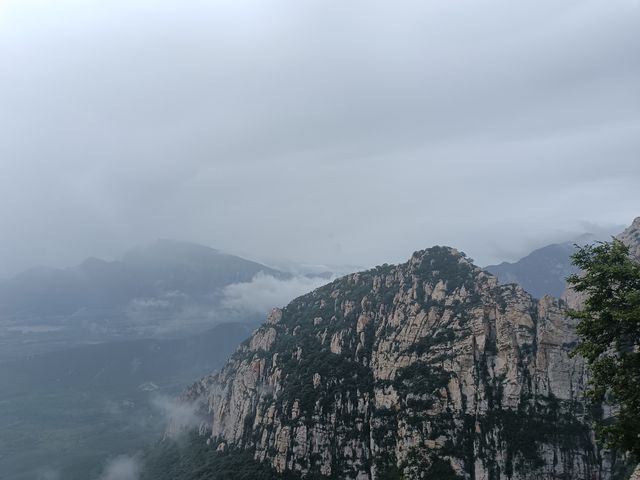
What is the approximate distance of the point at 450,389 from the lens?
566ft

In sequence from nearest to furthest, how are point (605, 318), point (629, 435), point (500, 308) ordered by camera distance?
point (629, 435) < point (605, 318) < point (500, 308)

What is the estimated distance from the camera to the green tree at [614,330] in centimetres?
4547

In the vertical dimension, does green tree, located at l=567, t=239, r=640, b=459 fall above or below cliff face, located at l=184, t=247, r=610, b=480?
above

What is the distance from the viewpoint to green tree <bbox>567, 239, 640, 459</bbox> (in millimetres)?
45469

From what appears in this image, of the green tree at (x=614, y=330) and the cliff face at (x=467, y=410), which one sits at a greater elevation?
the green tree at (x=614, y=330)

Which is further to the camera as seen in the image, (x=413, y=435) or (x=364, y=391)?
(x=364, y=391)

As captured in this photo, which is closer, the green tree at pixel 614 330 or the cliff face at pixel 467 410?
the green tree at pixel 614 330

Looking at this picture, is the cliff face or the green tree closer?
the green tree

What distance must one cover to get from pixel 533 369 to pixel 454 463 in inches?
1728

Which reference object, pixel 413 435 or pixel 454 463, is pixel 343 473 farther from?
pixel 454 463

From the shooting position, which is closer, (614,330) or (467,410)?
(614,330)

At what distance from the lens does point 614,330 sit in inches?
1913

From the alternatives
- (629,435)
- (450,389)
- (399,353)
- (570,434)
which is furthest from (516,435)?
(629,435)

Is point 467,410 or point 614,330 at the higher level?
point 614,330
